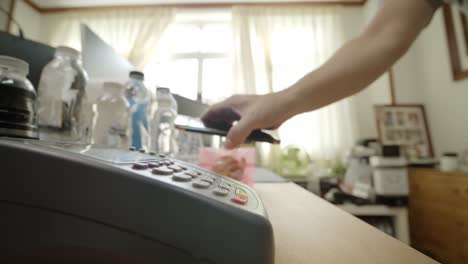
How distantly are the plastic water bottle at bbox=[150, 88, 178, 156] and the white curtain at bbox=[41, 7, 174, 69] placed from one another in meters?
1.81

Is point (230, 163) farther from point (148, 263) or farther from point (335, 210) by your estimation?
point (148, 263)

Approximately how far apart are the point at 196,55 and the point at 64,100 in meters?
2.26

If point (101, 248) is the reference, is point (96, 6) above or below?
above

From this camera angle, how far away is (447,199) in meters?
1.14

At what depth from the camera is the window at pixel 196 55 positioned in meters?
2.52

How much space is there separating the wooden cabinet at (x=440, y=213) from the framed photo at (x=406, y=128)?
1.82 feet

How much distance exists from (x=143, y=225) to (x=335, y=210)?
0.32 meters

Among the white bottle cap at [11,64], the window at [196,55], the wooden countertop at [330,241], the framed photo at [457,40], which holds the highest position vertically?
the window at [196,55]

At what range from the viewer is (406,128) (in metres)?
1.87

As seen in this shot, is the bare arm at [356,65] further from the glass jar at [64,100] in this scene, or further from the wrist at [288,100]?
the glass jar at [64,100]

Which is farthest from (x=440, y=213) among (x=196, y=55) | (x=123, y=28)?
(x=123, y=28)

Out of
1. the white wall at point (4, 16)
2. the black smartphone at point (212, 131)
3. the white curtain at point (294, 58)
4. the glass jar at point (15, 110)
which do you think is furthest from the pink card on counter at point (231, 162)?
the white wall at point (4, 16)

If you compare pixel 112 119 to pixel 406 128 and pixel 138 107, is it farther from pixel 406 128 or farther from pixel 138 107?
pixel 406 128

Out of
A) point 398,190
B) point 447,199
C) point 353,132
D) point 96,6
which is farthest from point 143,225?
point 96,6
